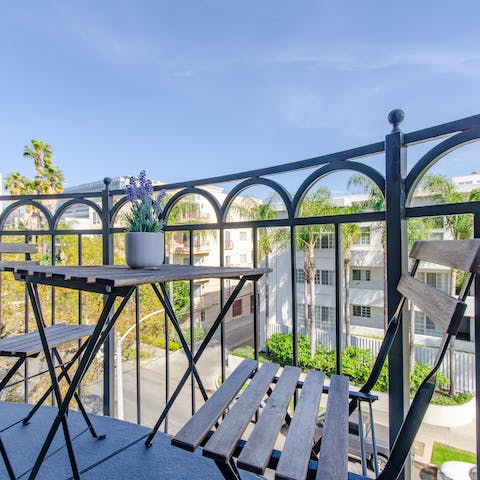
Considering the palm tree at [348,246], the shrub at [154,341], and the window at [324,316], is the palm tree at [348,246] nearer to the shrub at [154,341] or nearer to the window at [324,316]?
the window at [324,316]

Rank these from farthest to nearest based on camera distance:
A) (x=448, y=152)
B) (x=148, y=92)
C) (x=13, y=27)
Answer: (x=148, y=92) < (x=13, y=27) < (x=448, y=152)

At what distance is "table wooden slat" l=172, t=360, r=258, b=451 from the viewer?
2.29 feet

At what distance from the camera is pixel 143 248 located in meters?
1.20

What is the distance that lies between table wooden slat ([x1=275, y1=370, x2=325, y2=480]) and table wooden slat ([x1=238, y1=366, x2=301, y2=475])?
0.03 meters

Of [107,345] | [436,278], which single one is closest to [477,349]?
[107,345]

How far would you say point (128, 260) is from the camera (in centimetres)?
122

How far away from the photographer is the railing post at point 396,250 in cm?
106

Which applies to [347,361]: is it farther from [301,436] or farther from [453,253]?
[453,253]

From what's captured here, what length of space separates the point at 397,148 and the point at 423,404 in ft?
2.78

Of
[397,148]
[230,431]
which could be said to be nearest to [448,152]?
[397,148]

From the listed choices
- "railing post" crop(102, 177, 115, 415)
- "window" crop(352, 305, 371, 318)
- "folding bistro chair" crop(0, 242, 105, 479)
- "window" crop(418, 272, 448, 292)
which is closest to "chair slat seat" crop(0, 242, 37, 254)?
"folding bistro chair" crop(0, 242, 105, 479)

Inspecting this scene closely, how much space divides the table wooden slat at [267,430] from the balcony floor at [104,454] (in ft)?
1.22

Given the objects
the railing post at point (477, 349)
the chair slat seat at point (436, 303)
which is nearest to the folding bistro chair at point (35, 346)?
the chair slat seat at point (436, 303)

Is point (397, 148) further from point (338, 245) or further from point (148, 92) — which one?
point (148, 92)
